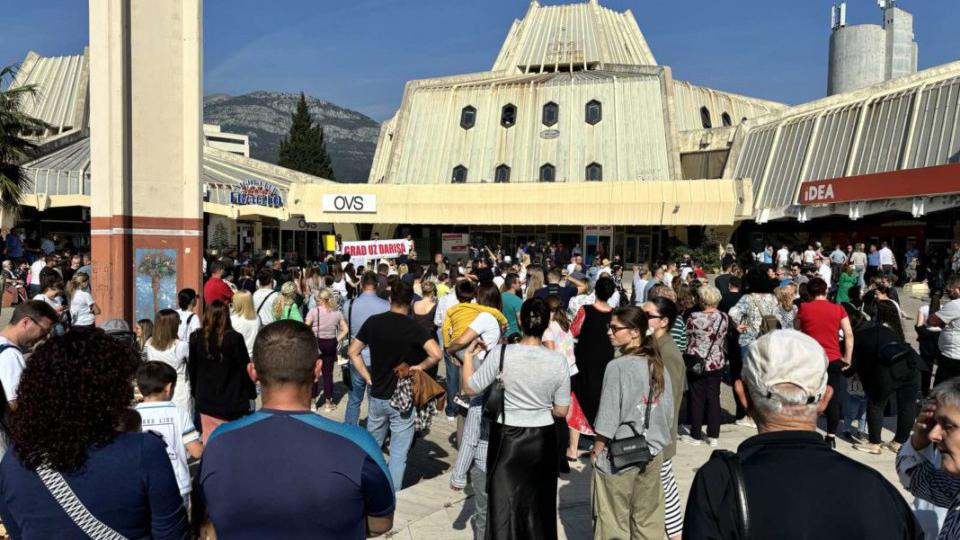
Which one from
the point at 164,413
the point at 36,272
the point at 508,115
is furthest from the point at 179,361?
the point at 508,115

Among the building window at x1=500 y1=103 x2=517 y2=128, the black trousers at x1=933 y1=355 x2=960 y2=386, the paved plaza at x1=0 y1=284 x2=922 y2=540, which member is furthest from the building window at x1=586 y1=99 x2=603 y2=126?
the black trousers at x1=933 y1=355 x2=960 y2=386

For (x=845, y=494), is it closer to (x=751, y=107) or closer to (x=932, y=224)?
(x=932, y=224)

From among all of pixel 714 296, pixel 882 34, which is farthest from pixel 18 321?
pixel 882 34

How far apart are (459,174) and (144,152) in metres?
27.2

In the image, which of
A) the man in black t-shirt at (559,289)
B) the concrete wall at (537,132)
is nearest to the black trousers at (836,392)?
the man in black t-shirt at (559,289)

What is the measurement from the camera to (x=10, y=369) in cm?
422

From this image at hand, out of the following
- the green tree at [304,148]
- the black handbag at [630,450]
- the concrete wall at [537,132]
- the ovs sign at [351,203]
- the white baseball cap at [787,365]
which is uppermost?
the green tree at [304,148]

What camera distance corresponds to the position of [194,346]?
6117 millimetres

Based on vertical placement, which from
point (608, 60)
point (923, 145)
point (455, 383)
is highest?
point (608, 60)

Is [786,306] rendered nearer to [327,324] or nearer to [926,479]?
[327,324]

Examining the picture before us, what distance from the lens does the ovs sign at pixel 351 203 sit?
116 ft

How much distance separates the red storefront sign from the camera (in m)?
22.5

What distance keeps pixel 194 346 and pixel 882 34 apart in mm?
77202

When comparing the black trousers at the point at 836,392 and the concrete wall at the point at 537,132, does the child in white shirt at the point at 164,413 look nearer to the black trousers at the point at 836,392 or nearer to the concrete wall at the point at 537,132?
the black trousers at the point at 836,392
